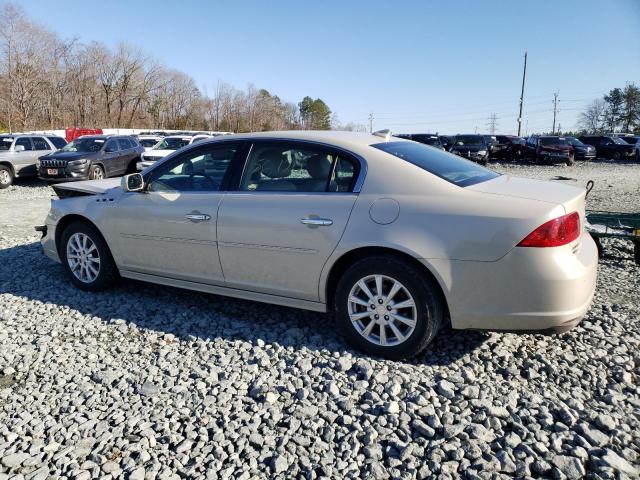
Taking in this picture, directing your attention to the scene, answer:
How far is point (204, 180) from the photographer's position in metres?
4.27

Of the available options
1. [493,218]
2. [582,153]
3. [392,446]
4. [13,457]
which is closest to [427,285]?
[493,218]

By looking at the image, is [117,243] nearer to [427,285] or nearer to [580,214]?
[427,285]

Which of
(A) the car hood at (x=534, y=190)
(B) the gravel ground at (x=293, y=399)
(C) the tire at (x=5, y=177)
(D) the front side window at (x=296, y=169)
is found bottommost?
(B) the gravel ground at (x=293, y=399)

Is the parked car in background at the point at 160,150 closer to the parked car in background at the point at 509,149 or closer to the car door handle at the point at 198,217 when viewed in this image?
the car door handle at the point at 198,217

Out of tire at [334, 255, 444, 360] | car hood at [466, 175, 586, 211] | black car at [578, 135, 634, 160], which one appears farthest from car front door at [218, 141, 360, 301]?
black car at [578, 135, 634, 160]

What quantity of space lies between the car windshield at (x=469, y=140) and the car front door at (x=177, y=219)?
89.3 ft

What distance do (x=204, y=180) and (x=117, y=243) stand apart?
1.17 m

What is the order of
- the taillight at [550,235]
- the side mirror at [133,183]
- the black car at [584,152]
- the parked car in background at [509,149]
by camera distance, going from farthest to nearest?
the parked car in background at [509,149]
the black car at [584,152]
the side mirror at [133,183]
the taillight at [550,235]

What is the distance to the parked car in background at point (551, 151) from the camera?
27.8m

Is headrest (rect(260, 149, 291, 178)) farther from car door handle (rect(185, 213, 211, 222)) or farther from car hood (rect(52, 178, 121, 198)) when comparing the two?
car hood (rect(52, 178, 121, 198))

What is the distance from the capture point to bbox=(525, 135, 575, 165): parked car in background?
2781 centimetres

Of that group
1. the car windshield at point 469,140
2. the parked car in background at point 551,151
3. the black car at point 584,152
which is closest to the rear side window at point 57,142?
the car windshield at point 469,140

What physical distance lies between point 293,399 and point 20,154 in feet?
55.3

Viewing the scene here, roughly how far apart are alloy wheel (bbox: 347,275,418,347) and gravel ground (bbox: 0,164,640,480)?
202 millimetres
